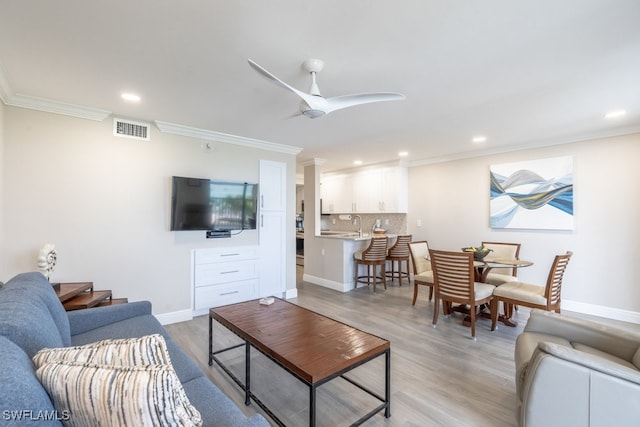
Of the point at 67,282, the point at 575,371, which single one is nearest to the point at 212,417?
the point at 575,371

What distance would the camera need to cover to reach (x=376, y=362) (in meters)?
2.64

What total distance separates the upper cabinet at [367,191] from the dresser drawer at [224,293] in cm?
310

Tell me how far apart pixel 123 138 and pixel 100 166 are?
0.40 meters

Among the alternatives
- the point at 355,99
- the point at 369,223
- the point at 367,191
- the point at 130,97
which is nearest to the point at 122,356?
the point at 355,99

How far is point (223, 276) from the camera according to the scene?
4.03 metres

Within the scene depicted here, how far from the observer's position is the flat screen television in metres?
3.57

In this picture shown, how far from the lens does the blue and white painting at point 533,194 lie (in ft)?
13.4

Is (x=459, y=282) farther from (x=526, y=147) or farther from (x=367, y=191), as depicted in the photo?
(x=367, y=191)

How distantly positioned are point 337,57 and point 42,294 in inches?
90.8

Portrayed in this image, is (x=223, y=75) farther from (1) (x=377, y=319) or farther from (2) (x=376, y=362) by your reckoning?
(1) (x=377, y=319)

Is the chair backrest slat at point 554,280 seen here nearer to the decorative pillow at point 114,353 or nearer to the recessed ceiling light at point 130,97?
the decorative pillow at point 114,353

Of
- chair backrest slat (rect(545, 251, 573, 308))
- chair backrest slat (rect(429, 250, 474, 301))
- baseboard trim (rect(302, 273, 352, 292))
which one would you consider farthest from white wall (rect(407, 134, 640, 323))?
baseboard trim (rect(302, 273, 352, 292))

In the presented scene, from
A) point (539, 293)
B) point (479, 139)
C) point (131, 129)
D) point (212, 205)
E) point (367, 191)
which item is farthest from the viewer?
point (367, 191)

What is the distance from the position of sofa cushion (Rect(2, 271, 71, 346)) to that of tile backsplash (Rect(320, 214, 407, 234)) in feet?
18.1
